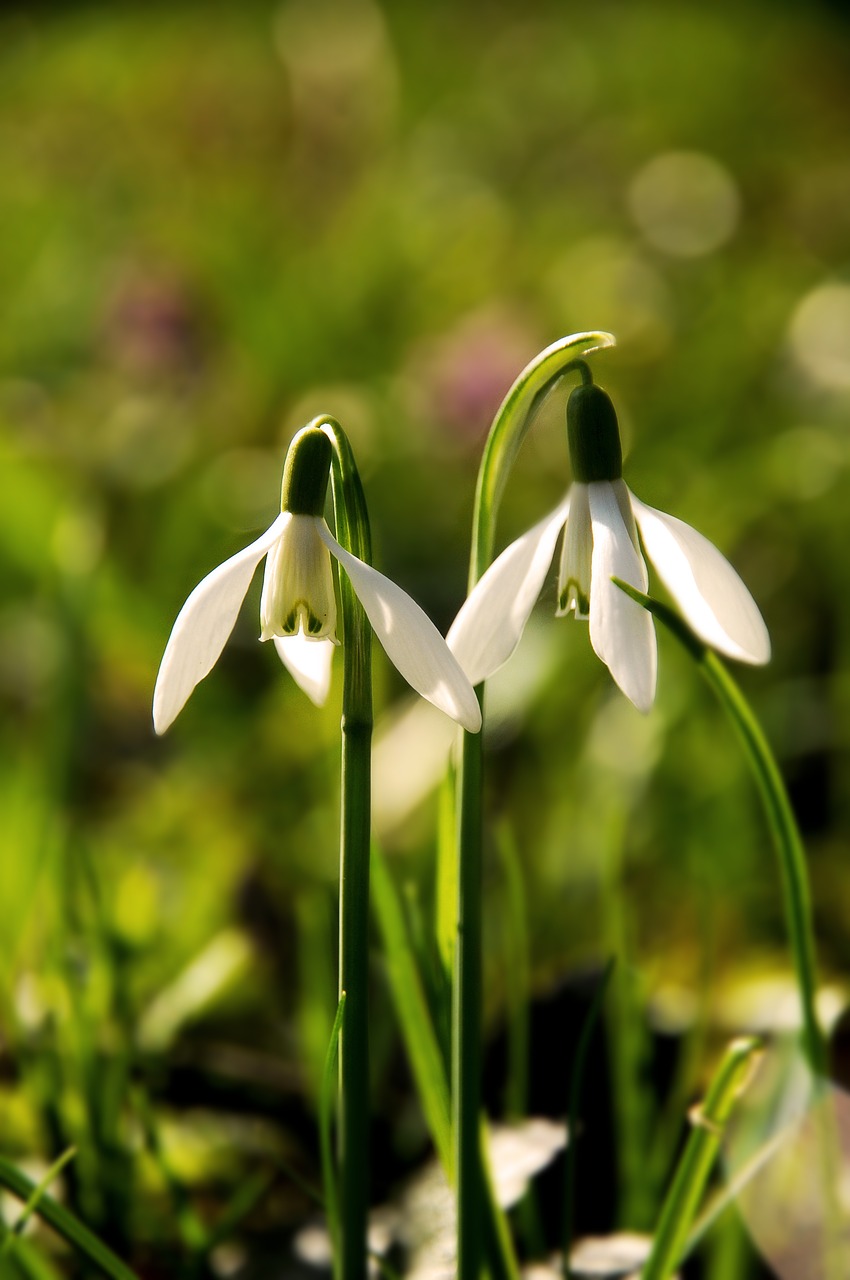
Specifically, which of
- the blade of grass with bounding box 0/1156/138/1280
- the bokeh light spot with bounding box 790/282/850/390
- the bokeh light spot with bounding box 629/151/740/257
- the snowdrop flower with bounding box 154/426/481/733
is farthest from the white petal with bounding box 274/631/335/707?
the bokeh light spot with bounding box 629/151/740/257

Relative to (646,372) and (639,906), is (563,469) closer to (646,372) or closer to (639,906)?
(646,372)

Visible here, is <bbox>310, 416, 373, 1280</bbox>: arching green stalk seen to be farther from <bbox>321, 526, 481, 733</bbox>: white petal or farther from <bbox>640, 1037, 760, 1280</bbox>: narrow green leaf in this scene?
<bbox>640, 1037, 760, 1280</bbox>: narrow green leaf

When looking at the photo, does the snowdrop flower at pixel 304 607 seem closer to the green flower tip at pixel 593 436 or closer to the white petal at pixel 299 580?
the white petal at pixel 299 580

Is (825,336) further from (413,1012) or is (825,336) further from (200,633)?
(200,633)

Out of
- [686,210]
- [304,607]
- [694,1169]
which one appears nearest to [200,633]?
[304,607]

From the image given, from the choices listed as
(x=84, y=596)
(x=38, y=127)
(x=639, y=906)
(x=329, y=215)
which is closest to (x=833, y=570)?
(x=639, y=906)

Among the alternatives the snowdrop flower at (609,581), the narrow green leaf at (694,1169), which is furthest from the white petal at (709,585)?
the narrow green leaf at (694,1169)
